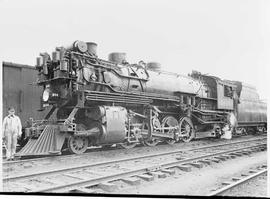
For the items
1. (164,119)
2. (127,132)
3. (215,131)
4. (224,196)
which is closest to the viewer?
(224,196)

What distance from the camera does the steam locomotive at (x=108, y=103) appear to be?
7.58 m

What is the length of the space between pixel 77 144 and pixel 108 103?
1384 millimetres

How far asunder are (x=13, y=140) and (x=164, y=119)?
484cm

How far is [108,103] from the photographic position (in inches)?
330

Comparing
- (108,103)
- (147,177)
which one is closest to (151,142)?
(108,103)

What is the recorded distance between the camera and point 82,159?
7129 millimetres

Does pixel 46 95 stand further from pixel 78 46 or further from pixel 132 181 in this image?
pixel 132 181

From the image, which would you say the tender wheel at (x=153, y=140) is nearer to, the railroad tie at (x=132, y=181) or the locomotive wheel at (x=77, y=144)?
the locomotive wheel at (x=77, y=144)

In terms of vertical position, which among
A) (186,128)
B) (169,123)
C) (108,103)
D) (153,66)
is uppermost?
(153,66)

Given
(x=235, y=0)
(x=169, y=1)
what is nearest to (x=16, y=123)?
(x=169, y=1)

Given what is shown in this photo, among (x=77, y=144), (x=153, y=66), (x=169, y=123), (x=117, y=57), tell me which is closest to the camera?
(x=77, y=144)

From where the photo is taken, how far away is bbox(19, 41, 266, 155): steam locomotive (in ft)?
24.9

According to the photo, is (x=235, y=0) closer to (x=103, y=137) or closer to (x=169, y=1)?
(x=169, y=1)

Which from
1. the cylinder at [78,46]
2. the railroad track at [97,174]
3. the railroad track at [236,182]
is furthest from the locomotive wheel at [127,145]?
the railroad track at [236,182]
